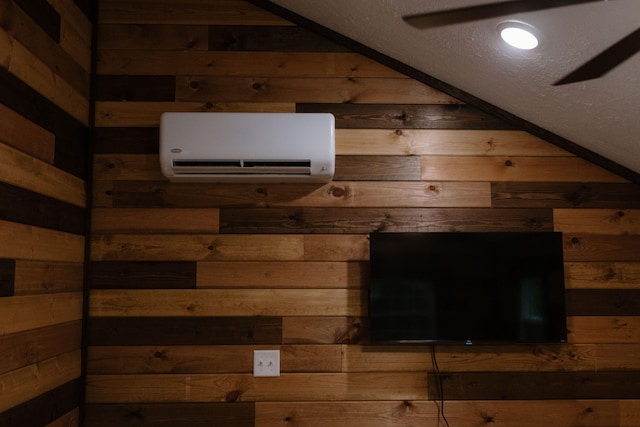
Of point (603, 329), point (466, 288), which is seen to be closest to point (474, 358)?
point (466, 288)

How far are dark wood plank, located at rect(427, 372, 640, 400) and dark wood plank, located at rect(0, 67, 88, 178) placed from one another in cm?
197

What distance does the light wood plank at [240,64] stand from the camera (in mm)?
2904

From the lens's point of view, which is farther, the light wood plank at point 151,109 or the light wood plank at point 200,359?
the light wood plank at point 151,109

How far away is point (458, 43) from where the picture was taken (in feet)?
8.13

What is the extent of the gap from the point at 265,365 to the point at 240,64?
1510 mm

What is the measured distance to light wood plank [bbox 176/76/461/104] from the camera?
291 cm

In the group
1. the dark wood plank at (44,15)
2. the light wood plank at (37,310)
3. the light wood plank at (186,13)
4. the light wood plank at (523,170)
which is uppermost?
the light wood plank at (186,13)

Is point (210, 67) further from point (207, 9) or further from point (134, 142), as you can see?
point (134, 142)

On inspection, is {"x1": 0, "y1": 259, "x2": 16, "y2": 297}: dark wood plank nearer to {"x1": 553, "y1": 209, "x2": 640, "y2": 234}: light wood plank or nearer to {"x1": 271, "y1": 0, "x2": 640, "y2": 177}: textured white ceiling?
{"x1": 271, "y1": 0, "x2": 640, "y2": 177}: textured white ceiling

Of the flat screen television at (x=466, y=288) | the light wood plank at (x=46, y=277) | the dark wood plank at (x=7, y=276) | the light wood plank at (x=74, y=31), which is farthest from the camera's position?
the flat screen television at (x=466, y=288)

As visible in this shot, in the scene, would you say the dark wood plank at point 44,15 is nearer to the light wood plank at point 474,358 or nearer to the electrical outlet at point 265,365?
the electrical outlet at point 265,365

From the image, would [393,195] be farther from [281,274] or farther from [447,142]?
[281,274]

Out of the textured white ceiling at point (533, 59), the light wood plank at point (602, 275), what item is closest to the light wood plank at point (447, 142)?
→ the textured white ceiling at point (533, 59)

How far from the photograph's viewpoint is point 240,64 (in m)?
2.93
